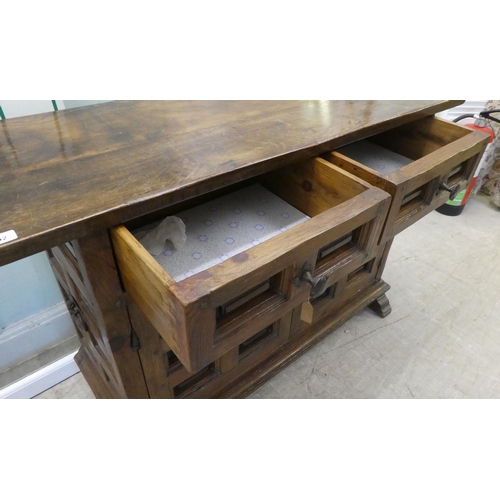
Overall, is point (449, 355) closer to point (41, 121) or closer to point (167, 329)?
point (167, 329)

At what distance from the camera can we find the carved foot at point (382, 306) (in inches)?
48.7

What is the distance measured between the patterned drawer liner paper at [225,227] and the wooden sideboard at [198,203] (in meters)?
0.03

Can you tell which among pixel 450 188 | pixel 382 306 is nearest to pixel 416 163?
pixel 450 188

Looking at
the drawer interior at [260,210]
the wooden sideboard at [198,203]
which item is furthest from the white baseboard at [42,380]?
the drawer interior at [260,210]

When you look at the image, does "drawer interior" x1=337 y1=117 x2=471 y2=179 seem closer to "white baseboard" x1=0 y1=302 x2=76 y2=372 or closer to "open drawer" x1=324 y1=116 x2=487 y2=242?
"open drawer" x1=324 y1=116 x2=487 y2=242

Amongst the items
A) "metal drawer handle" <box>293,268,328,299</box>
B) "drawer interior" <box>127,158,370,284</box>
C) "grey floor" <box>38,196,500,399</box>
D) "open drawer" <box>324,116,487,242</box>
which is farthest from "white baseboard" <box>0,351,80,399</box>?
"open drawer" <box>324,116,487,242</box>

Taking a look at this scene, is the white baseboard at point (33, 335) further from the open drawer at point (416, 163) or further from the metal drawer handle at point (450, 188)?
the metal drawer handle at point (450, 188)

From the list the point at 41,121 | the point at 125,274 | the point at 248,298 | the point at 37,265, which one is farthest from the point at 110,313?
the point at 37,265

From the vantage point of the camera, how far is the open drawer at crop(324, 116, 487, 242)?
68cm

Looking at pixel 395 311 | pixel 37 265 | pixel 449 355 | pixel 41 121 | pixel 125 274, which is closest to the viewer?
pixel 125 274

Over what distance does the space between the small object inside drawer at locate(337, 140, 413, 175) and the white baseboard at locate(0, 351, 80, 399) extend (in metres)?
0.95

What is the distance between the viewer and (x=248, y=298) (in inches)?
22.7

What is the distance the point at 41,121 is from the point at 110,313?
1.28 ft

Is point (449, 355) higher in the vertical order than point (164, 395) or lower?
lower
